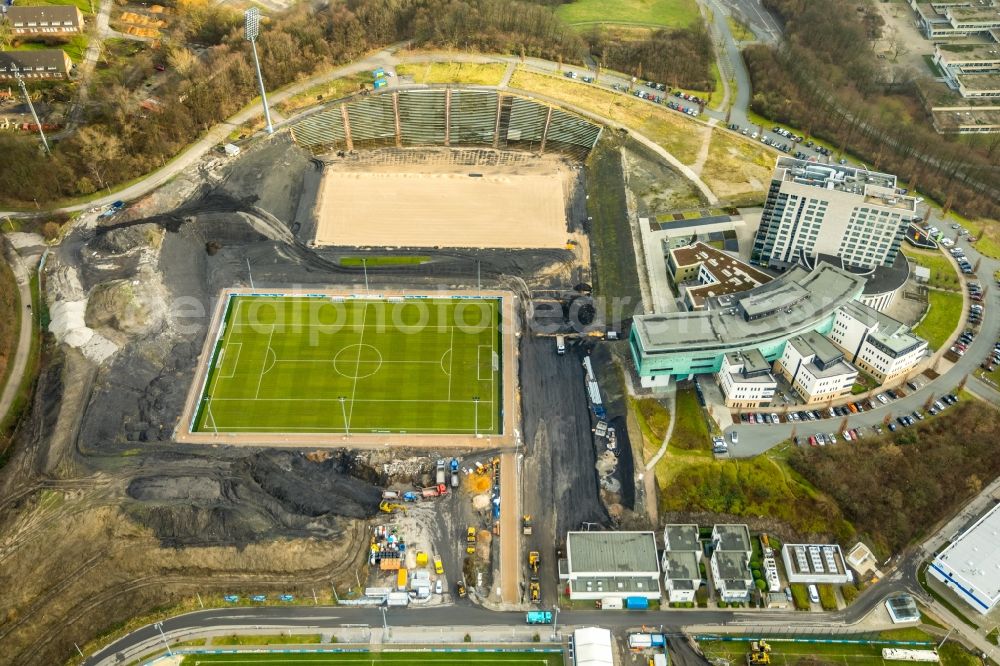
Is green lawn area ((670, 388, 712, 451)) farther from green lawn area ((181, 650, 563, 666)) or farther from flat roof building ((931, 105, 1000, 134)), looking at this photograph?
flat roof building ((931, 105, 1000, 134))

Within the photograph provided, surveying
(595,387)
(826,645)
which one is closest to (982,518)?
(826,645)

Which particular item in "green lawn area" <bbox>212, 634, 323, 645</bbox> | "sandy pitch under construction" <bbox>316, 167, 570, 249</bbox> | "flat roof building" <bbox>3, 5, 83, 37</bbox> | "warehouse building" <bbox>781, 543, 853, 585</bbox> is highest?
"flat roof building" <bbox>3, 5, 83, 37</bbox>

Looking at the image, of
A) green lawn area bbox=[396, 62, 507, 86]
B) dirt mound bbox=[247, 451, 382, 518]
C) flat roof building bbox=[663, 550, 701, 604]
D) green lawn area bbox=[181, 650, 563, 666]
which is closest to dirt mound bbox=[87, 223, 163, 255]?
dirt mound bbox=[247, 451, 382, 518]

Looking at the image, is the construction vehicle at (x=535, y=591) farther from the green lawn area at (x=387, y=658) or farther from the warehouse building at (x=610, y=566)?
the green lawn area at (x=387, y=658)

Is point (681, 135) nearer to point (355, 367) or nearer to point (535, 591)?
point (355, 367)

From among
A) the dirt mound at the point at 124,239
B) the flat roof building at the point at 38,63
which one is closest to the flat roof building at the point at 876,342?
the dirt mound at the point at 124,239

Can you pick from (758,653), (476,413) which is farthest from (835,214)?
(758,653)

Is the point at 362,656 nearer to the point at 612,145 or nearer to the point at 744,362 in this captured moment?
the point at 744,362
